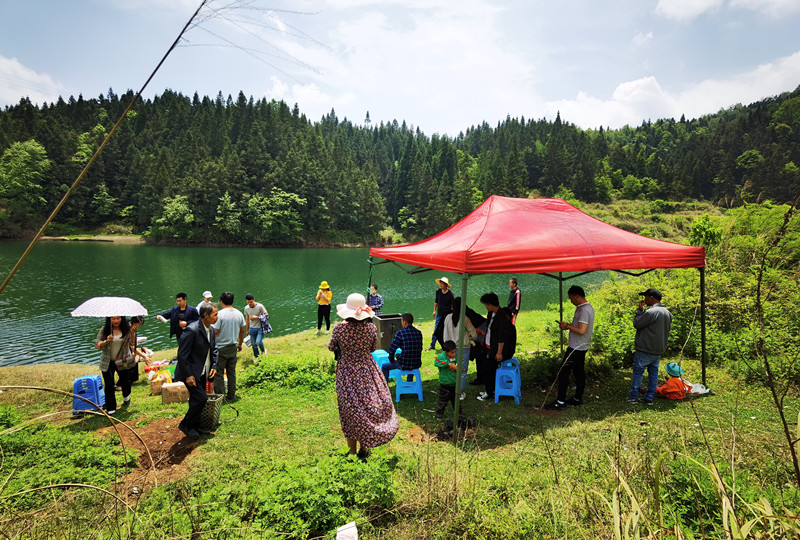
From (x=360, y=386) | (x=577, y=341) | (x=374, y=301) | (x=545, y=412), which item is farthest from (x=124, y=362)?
(x=577, y=341)

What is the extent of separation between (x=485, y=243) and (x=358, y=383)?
2787mm

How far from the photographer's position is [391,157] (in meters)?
103

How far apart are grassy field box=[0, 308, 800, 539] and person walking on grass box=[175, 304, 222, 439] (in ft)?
0.81

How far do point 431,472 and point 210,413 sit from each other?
342 centimetres

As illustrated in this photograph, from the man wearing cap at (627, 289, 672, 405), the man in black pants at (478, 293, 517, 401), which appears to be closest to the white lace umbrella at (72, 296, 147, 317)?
the man in black pants at (478, 293, 517, 401)

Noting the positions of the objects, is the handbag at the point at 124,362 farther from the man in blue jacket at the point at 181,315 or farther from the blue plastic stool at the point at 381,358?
the blue plastic stool at the point at 381,358

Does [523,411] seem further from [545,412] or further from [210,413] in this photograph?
[210,413]

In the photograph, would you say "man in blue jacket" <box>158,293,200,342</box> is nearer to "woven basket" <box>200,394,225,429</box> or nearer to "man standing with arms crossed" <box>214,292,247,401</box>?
"man standing with arms crossed" <box>214,292,247,401</box>

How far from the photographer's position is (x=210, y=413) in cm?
531

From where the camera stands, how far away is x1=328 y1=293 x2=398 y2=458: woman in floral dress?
3.95 meters

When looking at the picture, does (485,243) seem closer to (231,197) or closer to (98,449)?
(98,449)

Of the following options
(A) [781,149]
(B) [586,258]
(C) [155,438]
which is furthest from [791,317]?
(A) [781,149]

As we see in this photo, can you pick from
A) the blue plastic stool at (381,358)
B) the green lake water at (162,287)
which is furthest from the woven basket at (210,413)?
the green lake water at (162,287)

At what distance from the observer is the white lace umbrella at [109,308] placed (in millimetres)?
5648
